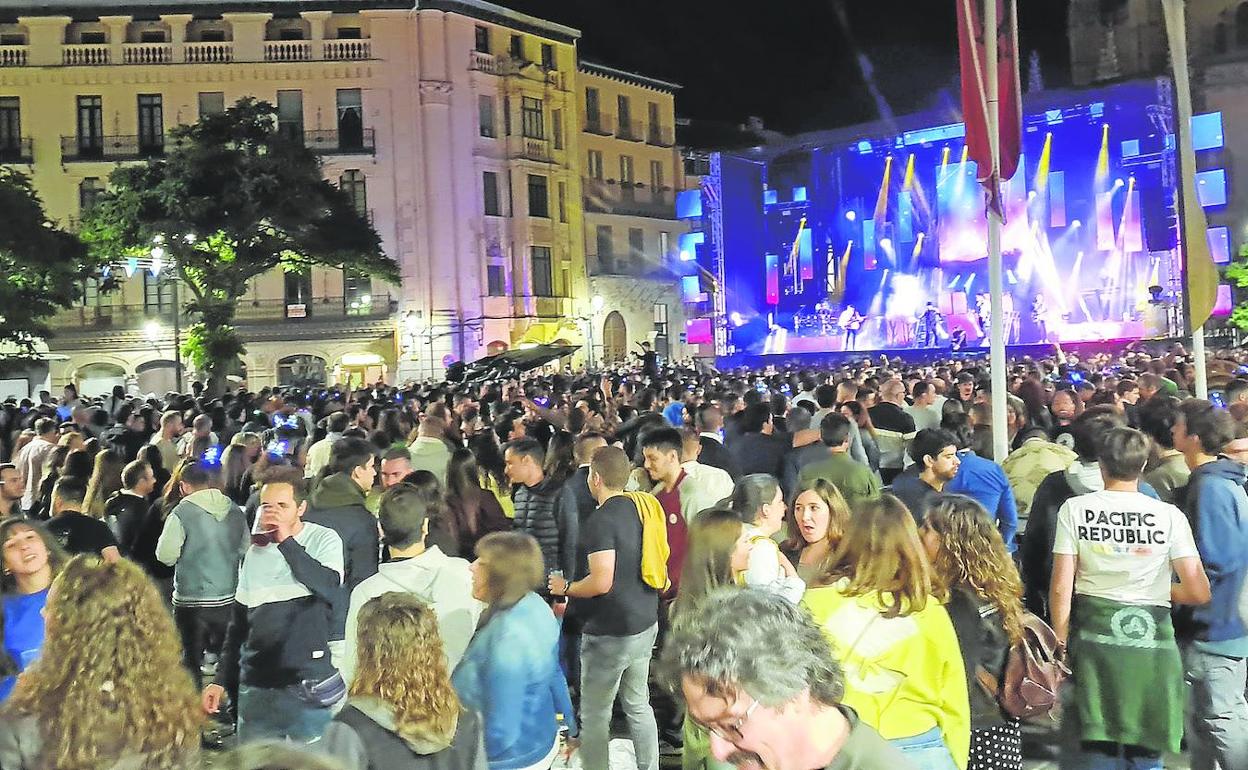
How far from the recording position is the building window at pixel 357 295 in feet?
138

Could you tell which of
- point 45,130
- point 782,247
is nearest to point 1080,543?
point 782,247

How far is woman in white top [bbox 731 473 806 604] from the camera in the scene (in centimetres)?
423

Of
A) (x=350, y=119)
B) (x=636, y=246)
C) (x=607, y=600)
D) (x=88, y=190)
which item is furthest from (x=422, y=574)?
(x=636, y=246)

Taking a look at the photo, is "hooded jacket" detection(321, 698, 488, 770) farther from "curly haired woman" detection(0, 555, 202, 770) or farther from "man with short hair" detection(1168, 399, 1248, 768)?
"man with short hair" detection(1168, 399, 1248, 768)

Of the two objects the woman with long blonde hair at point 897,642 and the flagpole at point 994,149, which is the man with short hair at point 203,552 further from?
the flagpole at point 994,149

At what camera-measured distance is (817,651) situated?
2.17 metres

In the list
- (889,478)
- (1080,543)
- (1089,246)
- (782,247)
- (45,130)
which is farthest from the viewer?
(782,247)

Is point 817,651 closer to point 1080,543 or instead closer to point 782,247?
point 1080,543

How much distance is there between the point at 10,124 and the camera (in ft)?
137

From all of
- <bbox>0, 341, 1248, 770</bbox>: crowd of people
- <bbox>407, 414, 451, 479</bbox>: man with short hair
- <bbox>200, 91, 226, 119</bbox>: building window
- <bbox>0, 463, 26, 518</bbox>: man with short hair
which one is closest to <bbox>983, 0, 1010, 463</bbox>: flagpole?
<bbox>0, 341, 1248, 770</bbox>: crowd of people

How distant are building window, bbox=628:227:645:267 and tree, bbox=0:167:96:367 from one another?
30219 millimetres

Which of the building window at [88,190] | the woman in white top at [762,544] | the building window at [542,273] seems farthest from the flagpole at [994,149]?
the building window at [88,190]

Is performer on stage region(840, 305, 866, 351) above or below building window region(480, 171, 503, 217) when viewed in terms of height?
below

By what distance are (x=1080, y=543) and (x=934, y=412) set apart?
21.5 feet
